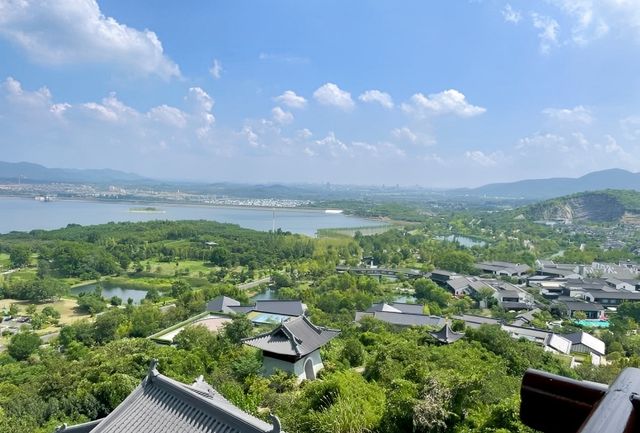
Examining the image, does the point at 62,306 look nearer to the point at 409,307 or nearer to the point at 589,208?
the point at 409,307

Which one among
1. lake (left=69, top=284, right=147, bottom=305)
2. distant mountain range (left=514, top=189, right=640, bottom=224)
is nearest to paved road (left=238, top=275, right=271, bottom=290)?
lake (left=69, top=284, right=147, bottom=305)

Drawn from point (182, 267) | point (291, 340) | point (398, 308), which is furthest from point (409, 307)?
point (182, 267)

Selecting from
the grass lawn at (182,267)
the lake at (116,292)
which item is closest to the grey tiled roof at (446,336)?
the lake at (116,292)

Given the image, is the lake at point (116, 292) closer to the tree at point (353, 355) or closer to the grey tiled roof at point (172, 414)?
the tree at point (353, 355)

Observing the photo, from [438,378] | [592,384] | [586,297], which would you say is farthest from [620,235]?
[592,384]

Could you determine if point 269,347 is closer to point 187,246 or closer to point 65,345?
point 65,345
